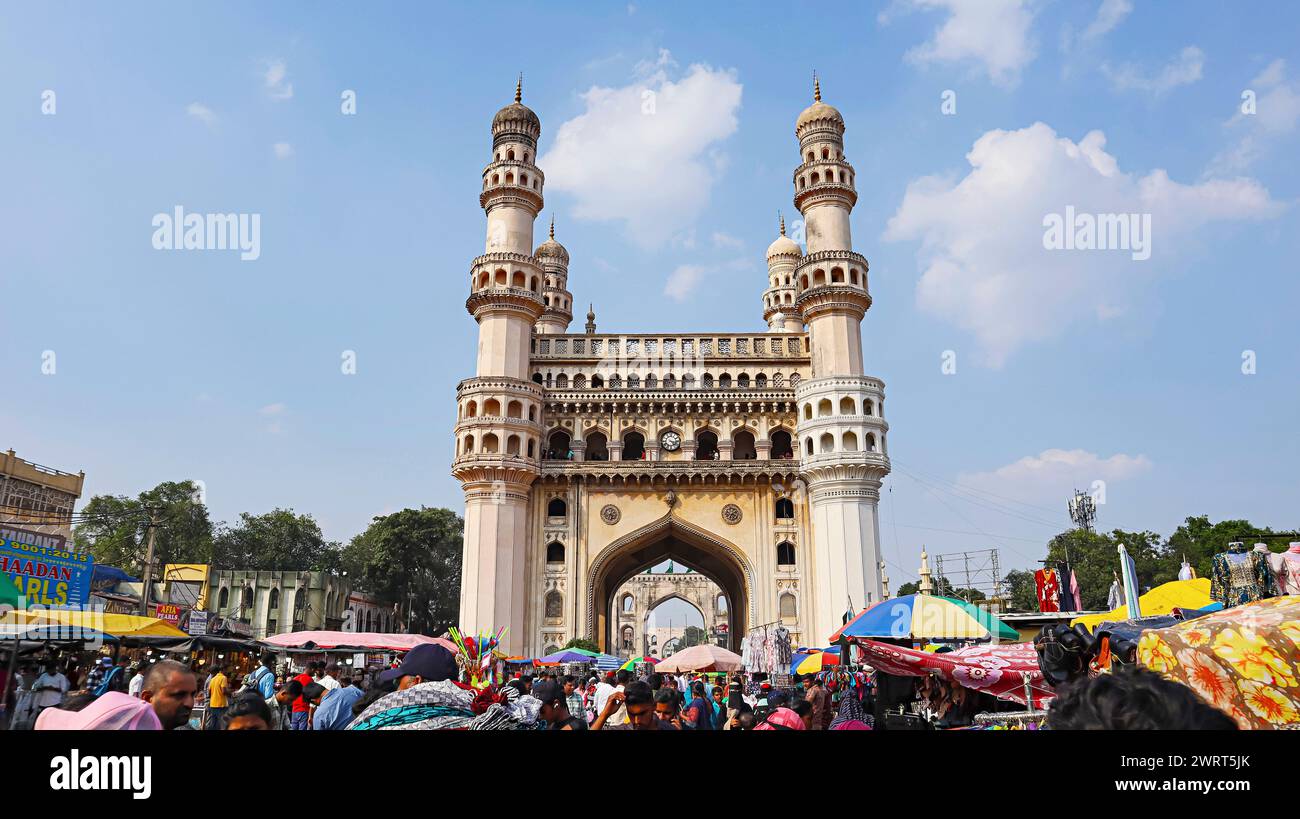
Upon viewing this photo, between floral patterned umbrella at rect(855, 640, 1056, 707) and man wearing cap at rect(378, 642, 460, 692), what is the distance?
5750 millimetres

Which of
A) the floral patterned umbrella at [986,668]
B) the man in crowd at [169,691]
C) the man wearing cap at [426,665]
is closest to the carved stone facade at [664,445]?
the floral patterned umbrella at [986,668]

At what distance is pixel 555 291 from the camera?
53.1 m

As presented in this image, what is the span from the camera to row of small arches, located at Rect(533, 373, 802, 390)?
133 ft

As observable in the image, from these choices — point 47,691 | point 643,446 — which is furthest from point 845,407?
point 47,691

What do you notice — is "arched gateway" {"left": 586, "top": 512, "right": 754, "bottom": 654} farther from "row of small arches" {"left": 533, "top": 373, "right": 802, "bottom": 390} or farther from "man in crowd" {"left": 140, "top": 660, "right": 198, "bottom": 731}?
"man in crowd" {"left": 140, "top": 660, "right": 198, "bottom": 731}

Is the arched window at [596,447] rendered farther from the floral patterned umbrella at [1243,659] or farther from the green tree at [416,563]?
the floral patterned umbrella at [1243,659]

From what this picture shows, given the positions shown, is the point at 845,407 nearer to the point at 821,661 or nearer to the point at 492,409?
the point at 492,409

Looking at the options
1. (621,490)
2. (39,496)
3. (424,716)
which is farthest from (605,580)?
(424,716)

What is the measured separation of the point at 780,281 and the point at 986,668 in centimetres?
4863

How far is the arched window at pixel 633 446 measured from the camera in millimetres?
40719

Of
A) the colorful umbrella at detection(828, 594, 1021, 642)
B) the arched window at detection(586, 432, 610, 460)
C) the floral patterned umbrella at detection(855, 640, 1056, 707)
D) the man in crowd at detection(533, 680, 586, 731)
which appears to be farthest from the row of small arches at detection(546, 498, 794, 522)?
the man in crowd at detection(533, 680, 586, 731)

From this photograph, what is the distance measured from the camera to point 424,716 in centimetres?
400
